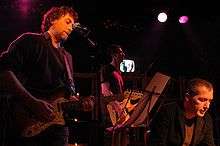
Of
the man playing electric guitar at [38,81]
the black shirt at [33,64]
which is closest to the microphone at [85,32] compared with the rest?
the man playing electric guitar at [38,81]

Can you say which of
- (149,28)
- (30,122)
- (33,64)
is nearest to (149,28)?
(149,28)

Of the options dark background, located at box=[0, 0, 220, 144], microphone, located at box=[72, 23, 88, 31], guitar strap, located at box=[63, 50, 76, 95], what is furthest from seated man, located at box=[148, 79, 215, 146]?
dark background, located at box=[0, 0, 220, 144]

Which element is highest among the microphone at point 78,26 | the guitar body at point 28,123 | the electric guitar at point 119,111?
the microphone at point 78,26

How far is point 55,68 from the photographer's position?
4145mm

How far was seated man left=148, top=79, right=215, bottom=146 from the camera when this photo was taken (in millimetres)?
4586

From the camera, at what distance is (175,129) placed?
4.68m

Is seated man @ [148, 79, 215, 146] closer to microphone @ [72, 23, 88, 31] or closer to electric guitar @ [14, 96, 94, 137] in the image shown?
electric guitar @ [14, 96, 94, 137]

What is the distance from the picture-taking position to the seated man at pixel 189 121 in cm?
459

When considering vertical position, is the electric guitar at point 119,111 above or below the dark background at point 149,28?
below

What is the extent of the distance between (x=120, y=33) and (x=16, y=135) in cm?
1345

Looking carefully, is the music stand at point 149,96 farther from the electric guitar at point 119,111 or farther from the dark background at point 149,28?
the dark background at point 149,28

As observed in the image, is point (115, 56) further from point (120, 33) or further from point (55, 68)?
point (120, 33)

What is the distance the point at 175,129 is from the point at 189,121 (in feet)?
0.68

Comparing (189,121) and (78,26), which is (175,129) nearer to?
(189,121)
